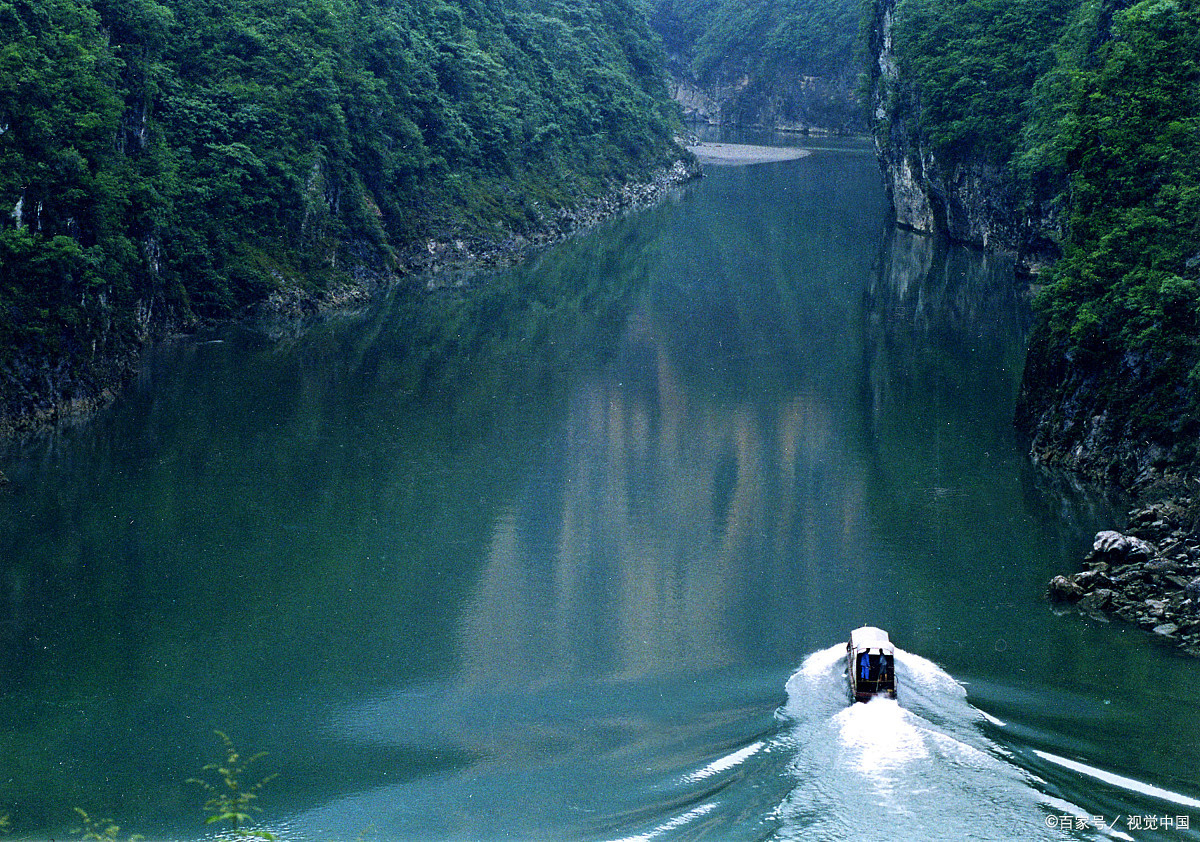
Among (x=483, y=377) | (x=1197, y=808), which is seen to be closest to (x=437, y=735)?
(x=1197, y=808)

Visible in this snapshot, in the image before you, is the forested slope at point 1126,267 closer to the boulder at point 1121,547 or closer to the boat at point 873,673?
the boulder at point 1121,547

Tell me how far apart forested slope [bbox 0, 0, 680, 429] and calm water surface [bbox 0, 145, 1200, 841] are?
3.37m

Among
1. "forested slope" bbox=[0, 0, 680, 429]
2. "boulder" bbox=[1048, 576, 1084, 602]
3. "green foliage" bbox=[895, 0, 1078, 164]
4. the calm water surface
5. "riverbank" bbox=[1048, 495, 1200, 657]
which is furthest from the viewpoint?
"green foliage" bbox=[895, 0, 1078, 164]

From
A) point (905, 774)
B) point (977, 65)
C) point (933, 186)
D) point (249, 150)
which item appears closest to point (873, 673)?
point (905, 774)

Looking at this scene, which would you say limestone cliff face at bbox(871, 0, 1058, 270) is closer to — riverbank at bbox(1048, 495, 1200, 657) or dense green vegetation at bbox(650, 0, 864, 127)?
riverbank at bbox(1048, 495, 1200, 657)

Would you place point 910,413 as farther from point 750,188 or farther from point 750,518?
point 750,188

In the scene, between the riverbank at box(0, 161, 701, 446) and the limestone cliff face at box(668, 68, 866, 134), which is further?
the limestone cliff face at box(668, 68, 866, 134)

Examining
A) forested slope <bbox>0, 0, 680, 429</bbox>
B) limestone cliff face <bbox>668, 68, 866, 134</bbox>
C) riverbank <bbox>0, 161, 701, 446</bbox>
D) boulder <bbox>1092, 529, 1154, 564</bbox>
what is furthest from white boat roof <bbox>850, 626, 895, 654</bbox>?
limestone cliff face <bbox>668, 68, 866, 134</bbox>

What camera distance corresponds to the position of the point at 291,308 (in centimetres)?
5831

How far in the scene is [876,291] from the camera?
66.8m

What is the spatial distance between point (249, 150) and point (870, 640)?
42180 mm

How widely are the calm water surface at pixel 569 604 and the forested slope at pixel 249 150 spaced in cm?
337

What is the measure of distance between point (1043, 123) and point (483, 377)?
31605mm

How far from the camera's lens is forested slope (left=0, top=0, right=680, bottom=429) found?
41.9 metres
